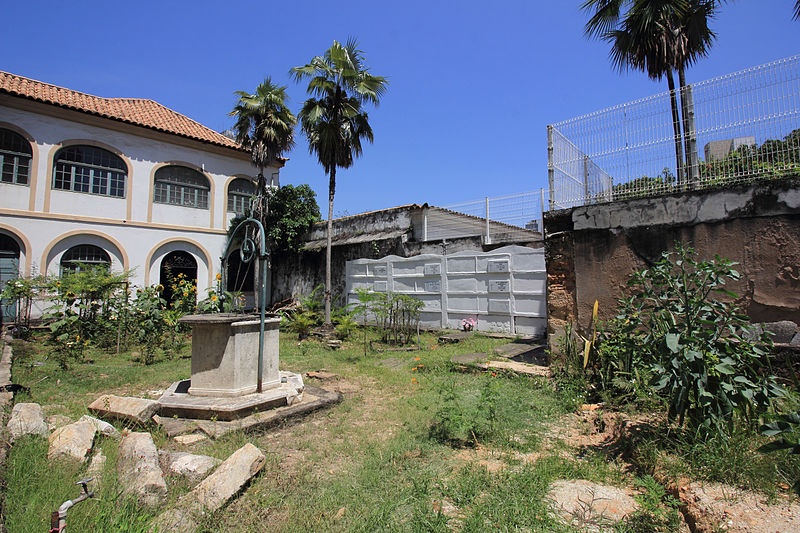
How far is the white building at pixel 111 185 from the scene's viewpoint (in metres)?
12.8

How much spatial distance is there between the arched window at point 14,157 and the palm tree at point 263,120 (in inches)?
252

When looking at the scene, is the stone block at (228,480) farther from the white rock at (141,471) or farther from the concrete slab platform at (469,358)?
the concrete slab platform at (469,358)

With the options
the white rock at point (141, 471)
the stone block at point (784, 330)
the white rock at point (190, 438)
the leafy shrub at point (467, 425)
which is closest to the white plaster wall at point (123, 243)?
the white rock at point (190, 438)

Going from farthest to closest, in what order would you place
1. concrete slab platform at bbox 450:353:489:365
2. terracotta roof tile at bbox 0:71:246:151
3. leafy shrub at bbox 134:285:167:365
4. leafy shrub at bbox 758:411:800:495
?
terracotta roof tile at bbox 0:71:246:151, leafy shrub at bbox 134:285:167:365, concrete slab platform at bbox 450:353:489:365, leafy shrub at bbox 758:411:800:495

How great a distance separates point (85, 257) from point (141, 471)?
1459 centimetres

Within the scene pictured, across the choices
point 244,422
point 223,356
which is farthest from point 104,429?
point 223,356

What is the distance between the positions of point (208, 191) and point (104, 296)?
340 inches

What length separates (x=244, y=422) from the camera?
429 cm

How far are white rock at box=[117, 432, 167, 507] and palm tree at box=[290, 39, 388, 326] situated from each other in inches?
369

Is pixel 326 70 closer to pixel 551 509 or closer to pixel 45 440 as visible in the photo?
pixel 45 440

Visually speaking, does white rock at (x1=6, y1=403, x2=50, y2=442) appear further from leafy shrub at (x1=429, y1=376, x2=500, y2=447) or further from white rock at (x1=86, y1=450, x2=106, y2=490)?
leafy shrub at (x1=429, y1=376, x2=500, y2=447)

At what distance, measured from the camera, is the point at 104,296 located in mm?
9141

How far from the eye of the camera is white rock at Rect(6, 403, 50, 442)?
→ 3.30m

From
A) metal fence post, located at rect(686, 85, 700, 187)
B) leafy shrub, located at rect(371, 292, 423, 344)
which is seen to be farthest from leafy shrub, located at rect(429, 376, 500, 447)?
leafy shrub, located at rect(371, 292, 423, 344)
